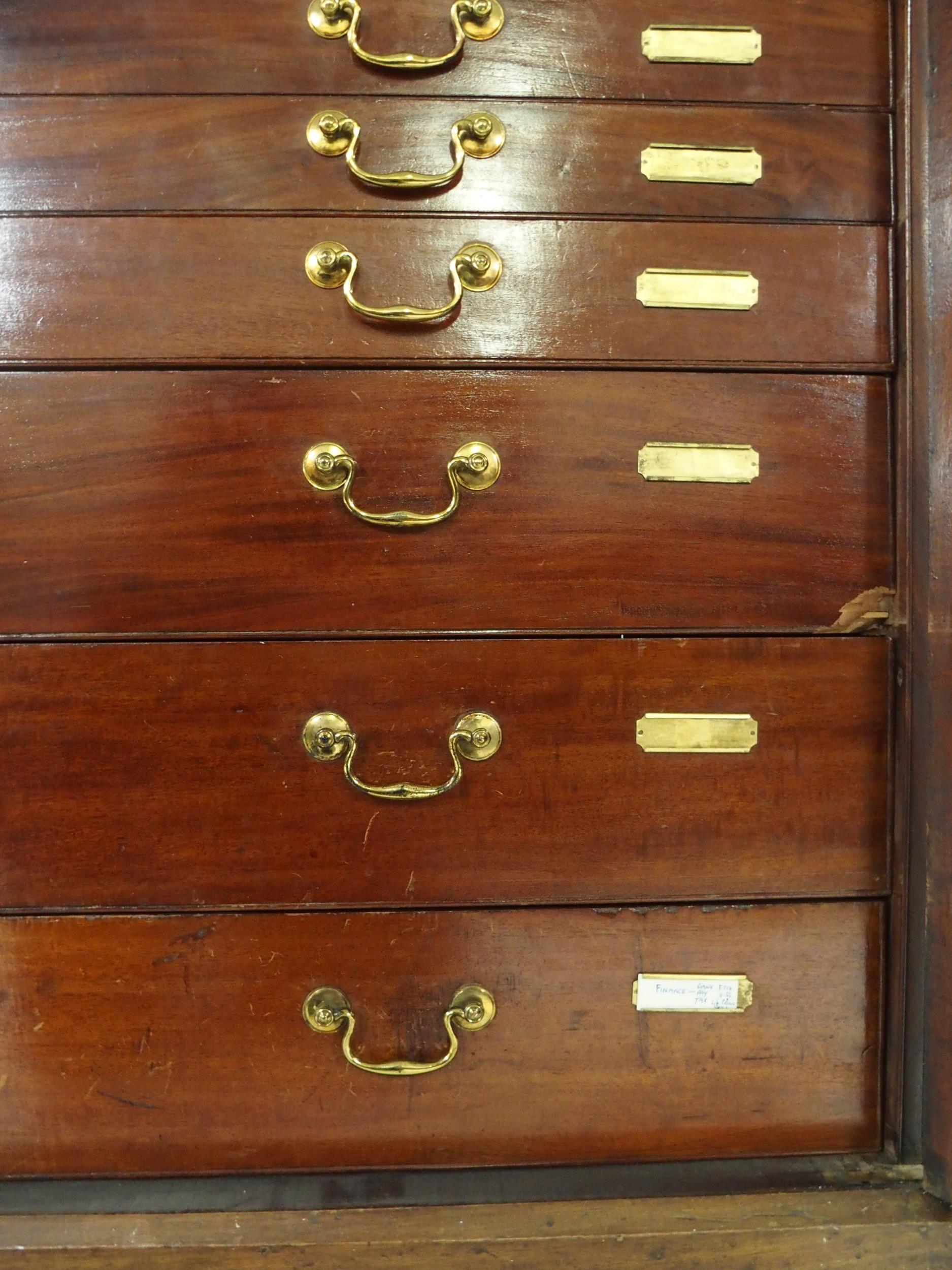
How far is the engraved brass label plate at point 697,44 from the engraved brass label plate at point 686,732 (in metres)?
0.58

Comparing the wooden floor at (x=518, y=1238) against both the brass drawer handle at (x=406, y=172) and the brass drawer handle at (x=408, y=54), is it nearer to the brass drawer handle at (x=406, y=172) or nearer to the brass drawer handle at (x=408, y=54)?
the brass drawer handle at (x=406, y=172)

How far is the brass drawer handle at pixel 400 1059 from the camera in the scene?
31.7 inches

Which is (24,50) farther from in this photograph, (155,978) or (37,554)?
(155,978)

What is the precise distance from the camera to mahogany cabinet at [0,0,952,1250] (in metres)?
0.80

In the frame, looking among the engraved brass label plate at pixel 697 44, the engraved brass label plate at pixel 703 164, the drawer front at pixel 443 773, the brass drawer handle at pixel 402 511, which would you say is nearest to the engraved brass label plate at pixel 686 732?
the drawer front at pixel 443 773

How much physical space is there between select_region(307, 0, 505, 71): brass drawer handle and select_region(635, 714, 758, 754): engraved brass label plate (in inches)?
23.5

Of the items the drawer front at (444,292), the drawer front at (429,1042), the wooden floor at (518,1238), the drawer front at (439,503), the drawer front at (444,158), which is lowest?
the wooden floor at (518,1238)

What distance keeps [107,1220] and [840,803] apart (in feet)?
2.38

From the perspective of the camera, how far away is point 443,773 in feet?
2.68

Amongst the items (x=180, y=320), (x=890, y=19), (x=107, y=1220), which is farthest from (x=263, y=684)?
(x=890, y=19)

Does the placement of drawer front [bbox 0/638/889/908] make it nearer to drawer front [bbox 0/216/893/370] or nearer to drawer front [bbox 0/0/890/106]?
drawer front [bbox 0/216/893/370]

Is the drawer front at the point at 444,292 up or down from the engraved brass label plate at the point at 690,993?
up

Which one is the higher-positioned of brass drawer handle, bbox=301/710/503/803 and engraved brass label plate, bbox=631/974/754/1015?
brass drawer handle, bbox=301/710/503/803

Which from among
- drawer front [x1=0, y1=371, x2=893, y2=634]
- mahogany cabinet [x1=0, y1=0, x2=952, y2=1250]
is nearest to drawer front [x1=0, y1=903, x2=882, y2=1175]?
mahogany cabinet [x1=0, y1=0, x2=952, y2=1250]
